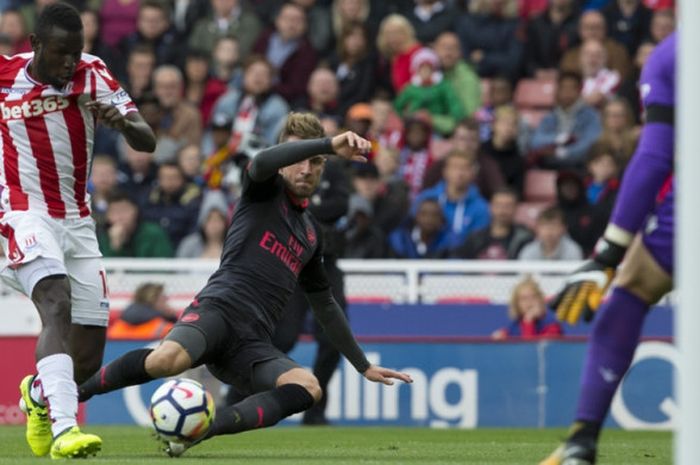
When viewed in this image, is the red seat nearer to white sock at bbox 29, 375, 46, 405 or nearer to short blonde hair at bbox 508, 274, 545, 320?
short blonde hair at bbox 508, 274, 545, 320

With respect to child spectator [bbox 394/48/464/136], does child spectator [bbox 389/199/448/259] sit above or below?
below

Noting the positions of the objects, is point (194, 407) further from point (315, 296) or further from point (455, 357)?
point (455, 357)

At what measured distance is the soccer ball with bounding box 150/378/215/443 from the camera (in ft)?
25.7

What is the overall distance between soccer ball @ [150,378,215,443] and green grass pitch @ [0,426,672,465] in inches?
5.9

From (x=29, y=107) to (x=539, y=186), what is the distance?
1020 centimetres

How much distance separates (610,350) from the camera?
6617 mm

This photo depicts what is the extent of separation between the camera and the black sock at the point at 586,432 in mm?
6527

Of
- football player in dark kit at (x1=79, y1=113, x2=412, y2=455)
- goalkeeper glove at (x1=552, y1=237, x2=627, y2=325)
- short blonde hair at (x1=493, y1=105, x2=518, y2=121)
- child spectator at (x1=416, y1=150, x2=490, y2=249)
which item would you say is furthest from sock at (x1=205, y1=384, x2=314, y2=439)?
short blonde hair at (x1=493, y1=105, x2=518, y2=121)

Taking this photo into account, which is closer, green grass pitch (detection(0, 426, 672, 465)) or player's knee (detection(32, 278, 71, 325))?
player's knee (detection(32, 278, 71, 325))

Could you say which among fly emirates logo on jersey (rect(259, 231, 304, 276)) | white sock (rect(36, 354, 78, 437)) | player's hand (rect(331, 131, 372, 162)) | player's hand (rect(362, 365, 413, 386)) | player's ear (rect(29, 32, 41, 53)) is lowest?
player's hand (rect(362, 365, 413, 386))

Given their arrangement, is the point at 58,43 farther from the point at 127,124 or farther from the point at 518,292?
the point at 518,292

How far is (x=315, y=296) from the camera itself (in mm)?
9078

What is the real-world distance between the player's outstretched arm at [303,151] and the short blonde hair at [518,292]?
6794 mm

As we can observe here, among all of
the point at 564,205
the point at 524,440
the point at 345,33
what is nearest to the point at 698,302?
the point at 524,440
